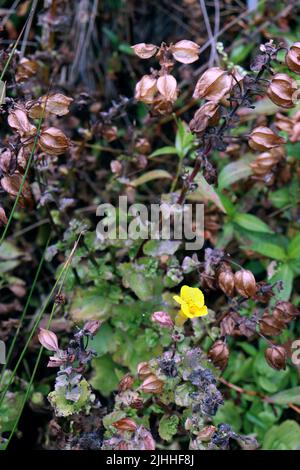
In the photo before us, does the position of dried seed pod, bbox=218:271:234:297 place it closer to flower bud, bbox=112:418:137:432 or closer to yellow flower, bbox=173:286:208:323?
yellow flower, bbox=173:286:208:323

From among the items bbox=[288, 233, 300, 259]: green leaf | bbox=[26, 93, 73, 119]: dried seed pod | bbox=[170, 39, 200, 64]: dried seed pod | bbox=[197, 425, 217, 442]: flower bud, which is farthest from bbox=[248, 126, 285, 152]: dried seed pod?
bbox=[197, 425, 217, 442]: flower bud

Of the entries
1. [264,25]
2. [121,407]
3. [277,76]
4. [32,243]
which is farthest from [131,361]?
[264,25]

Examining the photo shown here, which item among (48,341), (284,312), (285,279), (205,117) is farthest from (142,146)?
(48,341)

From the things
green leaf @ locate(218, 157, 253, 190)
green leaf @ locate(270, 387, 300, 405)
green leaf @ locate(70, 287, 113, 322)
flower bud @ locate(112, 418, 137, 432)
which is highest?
green leaf @ locate(218, 157, 253, 190)

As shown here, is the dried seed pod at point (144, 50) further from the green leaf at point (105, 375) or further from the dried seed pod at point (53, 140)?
the green leaf at point (105, 375)

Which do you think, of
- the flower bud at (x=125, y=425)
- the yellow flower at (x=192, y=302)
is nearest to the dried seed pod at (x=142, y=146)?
the yellow flower at (x=192, y=302)
